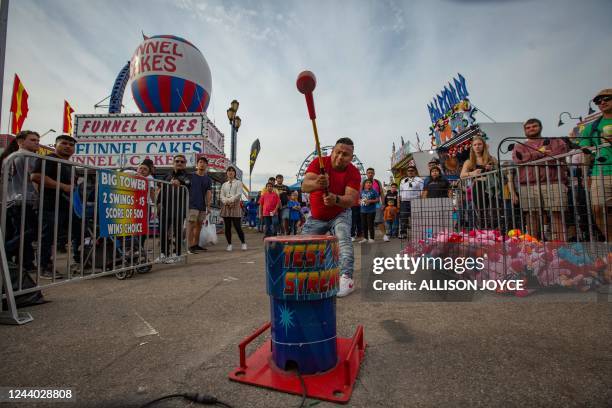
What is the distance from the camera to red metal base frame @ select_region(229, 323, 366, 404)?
1.48 meters

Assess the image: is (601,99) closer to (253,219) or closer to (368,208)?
(368,208)

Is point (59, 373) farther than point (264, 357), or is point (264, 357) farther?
point (264, 357)

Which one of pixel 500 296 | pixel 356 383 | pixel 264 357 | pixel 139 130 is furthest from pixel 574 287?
pixel 139 130

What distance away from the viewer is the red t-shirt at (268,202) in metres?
8.91

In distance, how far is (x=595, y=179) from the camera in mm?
3283

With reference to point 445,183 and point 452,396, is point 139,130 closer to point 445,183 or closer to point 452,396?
point 445,183

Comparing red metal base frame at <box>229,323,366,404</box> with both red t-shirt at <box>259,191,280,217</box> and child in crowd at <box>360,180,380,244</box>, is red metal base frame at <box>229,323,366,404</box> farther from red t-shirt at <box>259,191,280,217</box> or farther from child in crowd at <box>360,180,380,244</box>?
red t-shirt at <box>259,191,280,217</box>

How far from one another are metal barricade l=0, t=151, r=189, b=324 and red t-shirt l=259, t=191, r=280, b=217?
384cm

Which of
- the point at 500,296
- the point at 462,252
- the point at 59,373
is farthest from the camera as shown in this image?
the point at 462,252

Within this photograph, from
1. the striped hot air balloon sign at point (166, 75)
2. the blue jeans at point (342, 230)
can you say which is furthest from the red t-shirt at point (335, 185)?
the striped hot air balloon sign at point (166, 75)

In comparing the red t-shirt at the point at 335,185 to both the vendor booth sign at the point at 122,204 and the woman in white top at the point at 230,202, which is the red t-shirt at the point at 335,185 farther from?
the woman in white top at the point at 230,202

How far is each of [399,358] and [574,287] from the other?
2.48m

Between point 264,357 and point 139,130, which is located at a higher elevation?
point 139,130

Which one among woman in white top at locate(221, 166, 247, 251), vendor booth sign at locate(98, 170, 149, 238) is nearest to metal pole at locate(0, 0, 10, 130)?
vendor booth sign at locate(98, 170, 149, 238)
